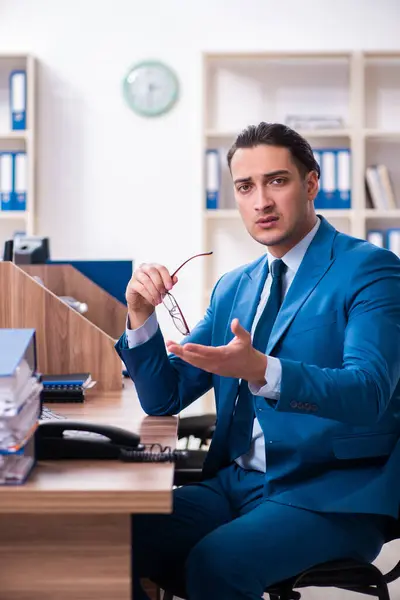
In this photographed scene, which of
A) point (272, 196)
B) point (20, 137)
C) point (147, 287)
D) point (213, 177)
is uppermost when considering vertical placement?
point (20, 137)

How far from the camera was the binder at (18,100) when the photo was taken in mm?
4594

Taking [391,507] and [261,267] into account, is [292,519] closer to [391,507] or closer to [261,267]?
[391,507]

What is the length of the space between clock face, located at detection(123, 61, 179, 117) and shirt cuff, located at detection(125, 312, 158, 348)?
324cm

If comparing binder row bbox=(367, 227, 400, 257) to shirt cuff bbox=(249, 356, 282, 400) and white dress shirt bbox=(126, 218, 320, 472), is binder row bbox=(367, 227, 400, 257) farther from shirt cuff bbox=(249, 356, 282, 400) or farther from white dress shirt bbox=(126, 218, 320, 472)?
shirt cuff bbox=(249, 356, 282, 400)

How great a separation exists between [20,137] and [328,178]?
1752mm

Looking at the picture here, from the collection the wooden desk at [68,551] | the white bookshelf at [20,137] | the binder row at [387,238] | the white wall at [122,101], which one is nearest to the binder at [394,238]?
the binder row at [387,238]

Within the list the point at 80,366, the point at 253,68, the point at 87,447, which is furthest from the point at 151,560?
the point at 253,68

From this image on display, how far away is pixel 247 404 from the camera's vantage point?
5.63ft

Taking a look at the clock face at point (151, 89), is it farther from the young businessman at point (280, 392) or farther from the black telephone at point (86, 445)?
the black telephone at point (86, 445)

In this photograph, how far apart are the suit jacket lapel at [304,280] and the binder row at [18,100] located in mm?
3229

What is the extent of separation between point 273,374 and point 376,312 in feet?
1.06

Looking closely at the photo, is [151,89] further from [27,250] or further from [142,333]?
[142,333]

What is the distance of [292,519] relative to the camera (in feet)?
4.86

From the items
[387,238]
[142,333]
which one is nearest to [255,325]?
[142,333]
